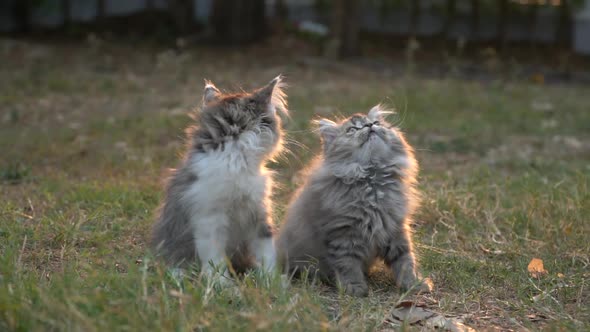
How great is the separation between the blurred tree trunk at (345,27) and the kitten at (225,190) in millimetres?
8369

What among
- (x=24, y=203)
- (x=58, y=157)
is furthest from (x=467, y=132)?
(x=24, y=203)

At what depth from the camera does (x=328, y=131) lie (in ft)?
13.0

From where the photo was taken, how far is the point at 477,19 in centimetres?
1633

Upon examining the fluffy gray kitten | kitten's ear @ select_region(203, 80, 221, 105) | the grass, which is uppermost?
kitten's ear @ select_region(203, 80, 221, 105)

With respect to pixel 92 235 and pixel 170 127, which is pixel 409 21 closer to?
pixel 170 127

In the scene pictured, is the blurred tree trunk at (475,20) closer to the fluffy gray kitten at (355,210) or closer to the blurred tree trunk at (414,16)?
the blurred tree trunk at (414,16)

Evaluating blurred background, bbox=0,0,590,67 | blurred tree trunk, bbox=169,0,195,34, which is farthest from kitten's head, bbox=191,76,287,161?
blurred tree trunk, bbox=169,0,195,34

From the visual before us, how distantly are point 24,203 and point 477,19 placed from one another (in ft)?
44.2

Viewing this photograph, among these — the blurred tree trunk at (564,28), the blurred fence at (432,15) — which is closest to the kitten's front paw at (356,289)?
the blurred fence at (432,15)

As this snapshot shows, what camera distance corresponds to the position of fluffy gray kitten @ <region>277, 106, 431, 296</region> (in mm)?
3621

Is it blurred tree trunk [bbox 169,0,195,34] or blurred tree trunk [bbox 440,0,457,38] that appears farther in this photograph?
blurred tree trunk [bbox 440,0,457,38]

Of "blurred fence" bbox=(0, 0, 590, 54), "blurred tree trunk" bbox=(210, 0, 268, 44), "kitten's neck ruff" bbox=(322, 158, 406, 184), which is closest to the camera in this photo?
"kitten's neck ruff" bbox=(322, 158, 406, 184)

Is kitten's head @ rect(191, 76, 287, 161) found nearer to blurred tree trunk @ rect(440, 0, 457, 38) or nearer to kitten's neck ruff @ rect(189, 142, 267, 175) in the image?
kitten's neck ruff @ rect(189, 142, 267, 175)

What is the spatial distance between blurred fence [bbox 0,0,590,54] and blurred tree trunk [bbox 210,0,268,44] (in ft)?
6.39
